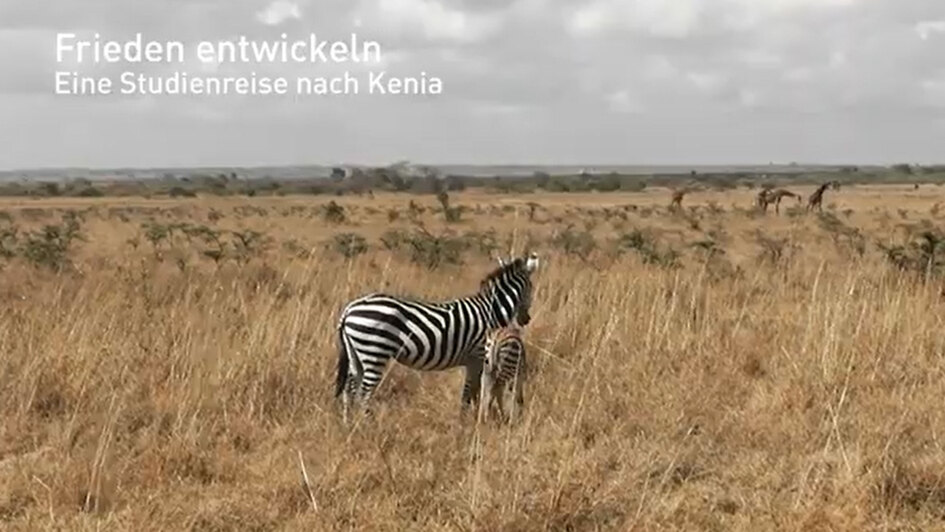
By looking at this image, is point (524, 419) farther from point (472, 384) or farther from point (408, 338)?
point (408, 338)

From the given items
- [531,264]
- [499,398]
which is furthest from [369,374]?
[531,264]

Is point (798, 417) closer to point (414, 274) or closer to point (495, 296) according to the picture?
point (495, 296)

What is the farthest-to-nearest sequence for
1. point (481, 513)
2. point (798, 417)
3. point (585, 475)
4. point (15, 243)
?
point (15, 243)
point (798, 417)
point (585, 475)
point (481, 513)

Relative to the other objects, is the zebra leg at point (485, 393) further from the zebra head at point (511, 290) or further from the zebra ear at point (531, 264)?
the zebra ear at point (531, 264)

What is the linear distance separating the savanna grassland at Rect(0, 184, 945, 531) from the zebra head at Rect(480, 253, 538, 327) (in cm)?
48

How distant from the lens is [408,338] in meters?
6.76

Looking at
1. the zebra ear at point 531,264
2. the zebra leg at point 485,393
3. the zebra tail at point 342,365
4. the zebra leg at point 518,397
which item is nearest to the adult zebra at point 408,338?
the zebra tail at point 342,365

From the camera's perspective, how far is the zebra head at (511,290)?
7.34 m

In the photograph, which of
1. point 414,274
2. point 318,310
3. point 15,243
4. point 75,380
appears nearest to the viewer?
point 75,380

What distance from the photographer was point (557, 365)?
779 cm

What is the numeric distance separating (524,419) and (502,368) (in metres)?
0.68

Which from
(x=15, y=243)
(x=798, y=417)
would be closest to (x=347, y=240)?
(x=15, y=243)

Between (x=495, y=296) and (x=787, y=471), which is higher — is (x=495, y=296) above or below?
above

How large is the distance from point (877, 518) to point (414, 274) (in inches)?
432
